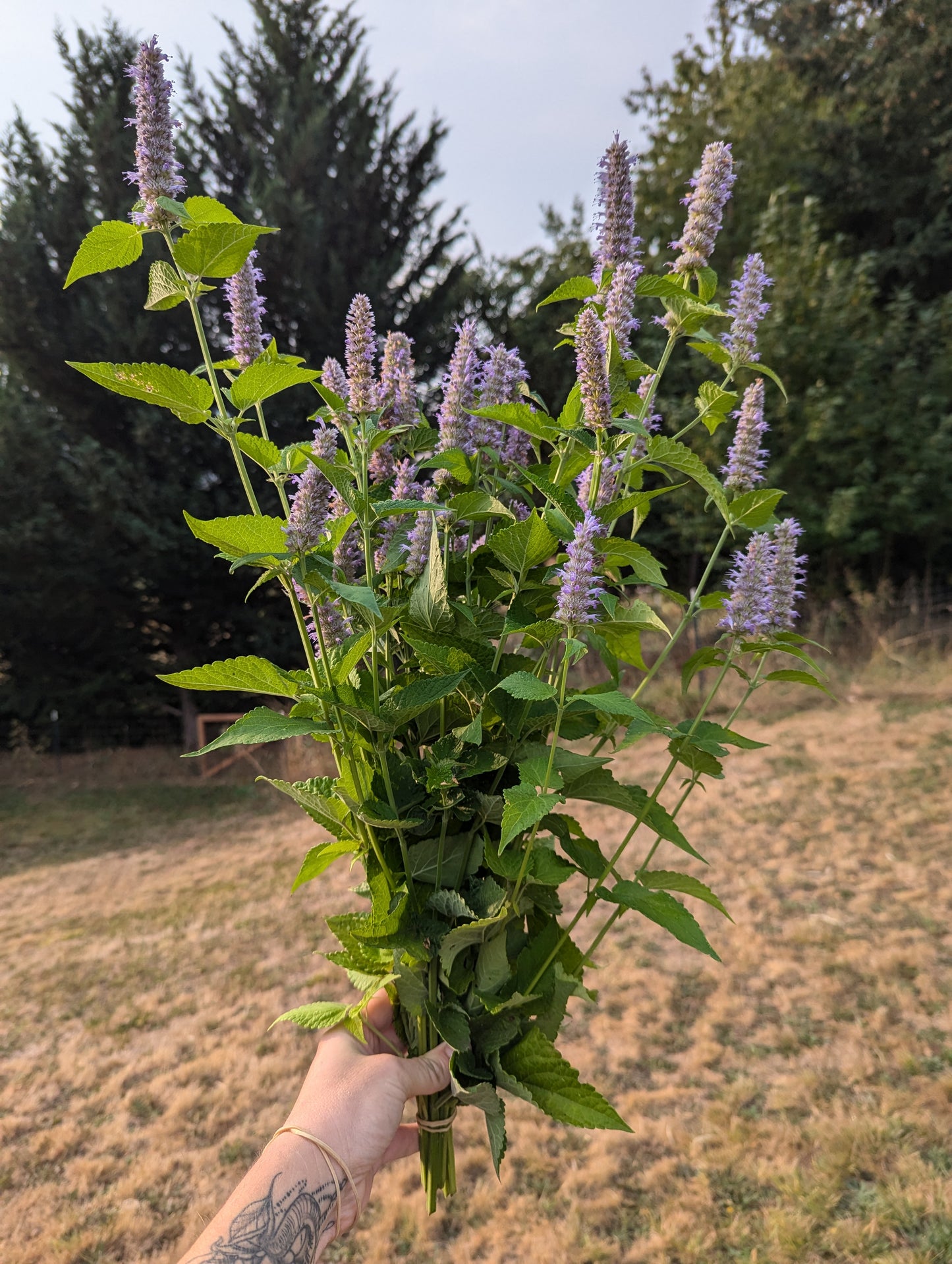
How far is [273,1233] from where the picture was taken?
3.41 ft

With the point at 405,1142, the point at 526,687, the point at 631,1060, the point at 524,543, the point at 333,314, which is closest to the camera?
the point at 526,687

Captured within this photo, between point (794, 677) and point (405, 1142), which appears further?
point (405, 1142)

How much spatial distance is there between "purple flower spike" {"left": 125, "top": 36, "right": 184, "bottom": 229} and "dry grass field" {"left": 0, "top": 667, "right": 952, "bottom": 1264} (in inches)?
90.8

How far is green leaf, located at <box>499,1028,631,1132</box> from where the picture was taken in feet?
2.93

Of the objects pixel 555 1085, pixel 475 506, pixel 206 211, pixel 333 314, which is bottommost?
pixel 555 1085

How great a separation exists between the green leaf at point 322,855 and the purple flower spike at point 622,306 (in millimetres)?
725

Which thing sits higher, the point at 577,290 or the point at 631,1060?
the point at 577,290

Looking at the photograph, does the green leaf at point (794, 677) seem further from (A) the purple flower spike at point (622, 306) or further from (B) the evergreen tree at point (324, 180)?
(B) the evergreen tree at point (324, 180)

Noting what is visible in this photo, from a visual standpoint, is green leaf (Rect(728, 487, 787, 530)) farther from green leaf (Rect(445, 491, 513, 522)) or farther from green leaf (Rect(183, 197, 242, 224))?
green leaf (Rect(183, 197, 242, 224))

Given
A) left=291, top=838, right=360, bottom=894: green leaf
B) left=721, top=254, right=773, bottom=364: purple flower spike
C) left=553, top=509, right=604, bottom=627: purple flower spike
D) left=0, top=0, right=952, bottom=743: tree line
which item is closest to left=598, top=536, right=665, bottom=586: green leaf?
left=553, top=509, right=604, bottom=627: purple flower spike

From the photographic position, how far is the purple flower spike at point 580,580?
81 centimetres

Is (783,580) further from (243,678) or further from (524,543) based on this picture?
(243,678)

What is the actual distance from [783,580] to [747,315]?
349 millimetres

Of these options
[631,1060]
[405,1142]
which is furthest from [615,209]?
[631,1060]
